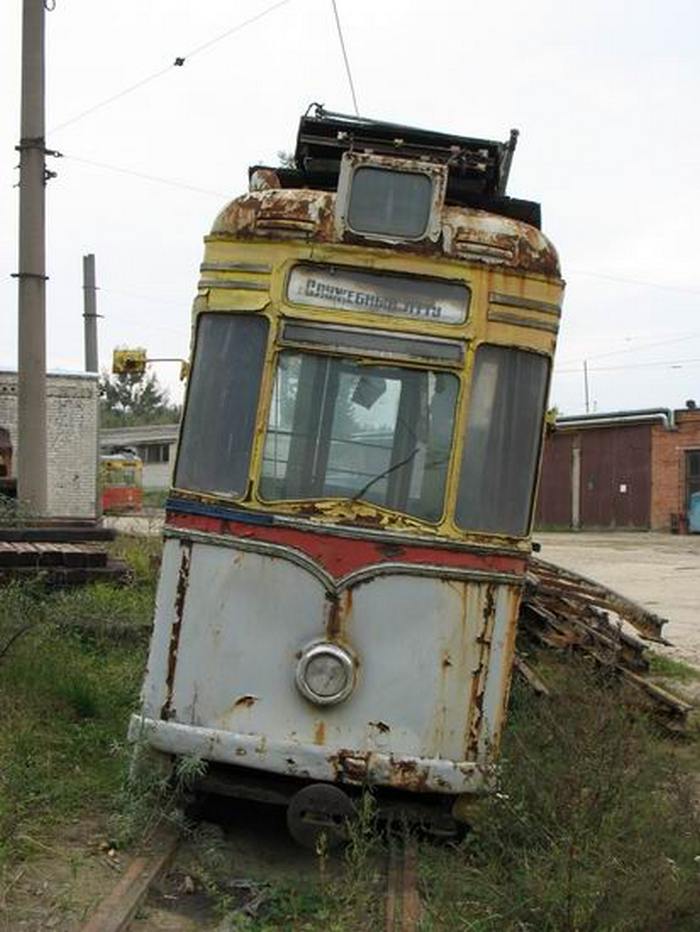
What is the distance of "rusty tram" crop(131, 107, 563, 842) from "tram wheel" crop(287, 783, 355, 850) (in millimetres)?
26

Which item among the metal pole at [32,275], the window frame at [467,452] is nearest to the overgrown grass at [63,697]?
the window frame at [467,452]

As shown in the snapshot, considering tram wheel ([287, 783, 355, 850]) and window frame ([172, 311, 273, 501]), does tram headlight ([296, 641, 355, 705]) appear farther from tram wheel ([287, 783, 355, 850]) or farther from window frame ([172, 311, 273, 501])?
window frame ([172, 311, 273, 501])

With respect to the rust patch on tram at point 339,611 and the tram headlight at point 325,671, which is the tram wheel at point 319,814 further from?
the rust patch on tram at point 339,611

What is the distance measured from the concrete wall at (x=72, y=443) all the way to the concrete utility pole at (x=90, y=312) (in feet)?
8.41

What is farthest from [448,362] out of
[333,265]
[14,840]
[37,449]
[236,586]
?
[37,449]

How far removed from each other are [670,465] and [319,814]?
32.3 m

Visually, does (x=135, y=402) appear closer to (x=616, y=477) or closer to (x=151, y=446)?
(x=151, y=446)

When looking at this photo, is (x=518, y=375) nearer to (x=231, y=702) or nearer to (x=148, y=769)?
(x=231, y=702)

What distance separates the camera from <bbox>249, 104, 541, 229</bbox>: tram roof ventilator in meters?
5.73

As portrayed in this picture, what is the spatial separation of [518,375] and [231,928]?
2.64 m

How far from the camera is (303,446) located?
5.10 m

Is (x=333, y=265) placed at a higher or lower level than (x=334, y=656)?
higher

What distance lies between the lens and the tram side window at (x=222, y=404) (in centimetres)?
509

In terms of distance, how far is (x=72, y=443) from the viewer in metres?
21.9
